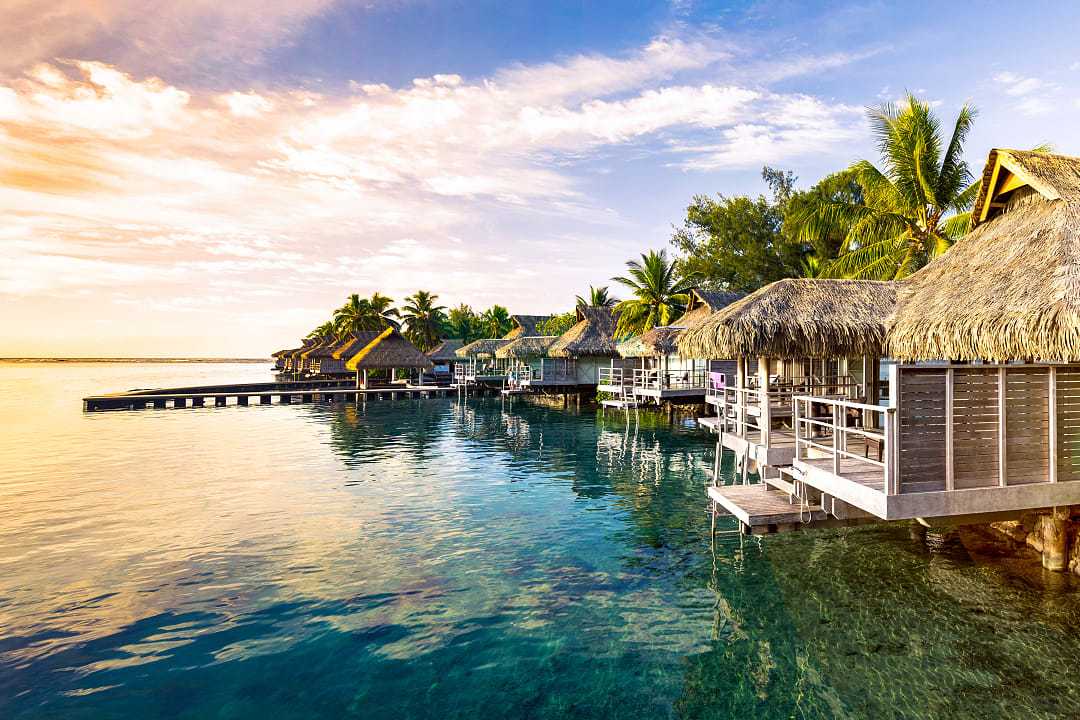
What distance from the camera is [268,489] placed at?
14.5 m

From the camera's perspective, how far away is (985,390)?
243 inches

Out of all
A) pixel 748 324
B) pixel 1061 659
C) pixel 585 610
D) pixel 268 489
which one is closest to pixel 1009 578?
pixel 1061 659

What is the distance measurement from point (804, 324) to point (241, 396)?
37.0 metres

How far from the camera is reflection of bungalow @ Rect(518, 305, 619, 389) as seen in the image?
118 feet

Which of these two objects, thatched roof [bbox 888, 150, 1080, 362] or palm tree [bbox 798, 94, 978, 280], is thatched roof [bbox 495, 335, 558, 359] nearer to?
palm tree [bbox 798, 94, 978, 280]

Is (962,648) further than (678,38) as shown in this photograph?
No

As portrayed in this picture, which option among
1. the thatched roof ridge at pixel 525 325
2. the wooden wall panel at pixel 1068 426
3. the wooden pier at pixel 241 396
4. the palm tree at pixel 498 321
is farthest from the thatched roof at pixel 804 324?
the palm tree at pixel 498 321

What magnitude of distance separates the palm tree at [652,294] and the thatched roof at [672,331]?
2406 millimetres

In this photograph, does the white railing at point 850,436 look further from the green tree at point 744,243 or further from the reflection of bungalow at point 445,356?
the reflection of bungalow at point 445,356

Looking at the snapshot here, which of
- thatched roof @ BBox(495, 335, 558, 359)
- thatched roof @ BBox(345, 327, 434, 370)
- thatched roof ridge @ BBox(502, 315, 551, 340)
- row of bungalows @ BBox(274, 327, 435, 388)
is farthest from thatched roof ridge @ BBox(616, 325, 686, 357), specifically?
thatched roof ridge @ BBox(502, 315, 551, 340)

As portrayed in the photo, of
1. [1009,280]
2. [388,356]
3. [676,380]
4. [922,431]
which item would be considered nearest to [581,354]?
[676,380]

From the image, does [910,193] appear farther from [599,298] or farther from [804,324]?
[599,298]

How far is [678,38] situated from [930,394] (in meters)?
14.6

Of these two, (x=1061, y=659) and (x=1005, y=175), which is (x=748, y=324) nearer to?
(x=1005, y=175)
